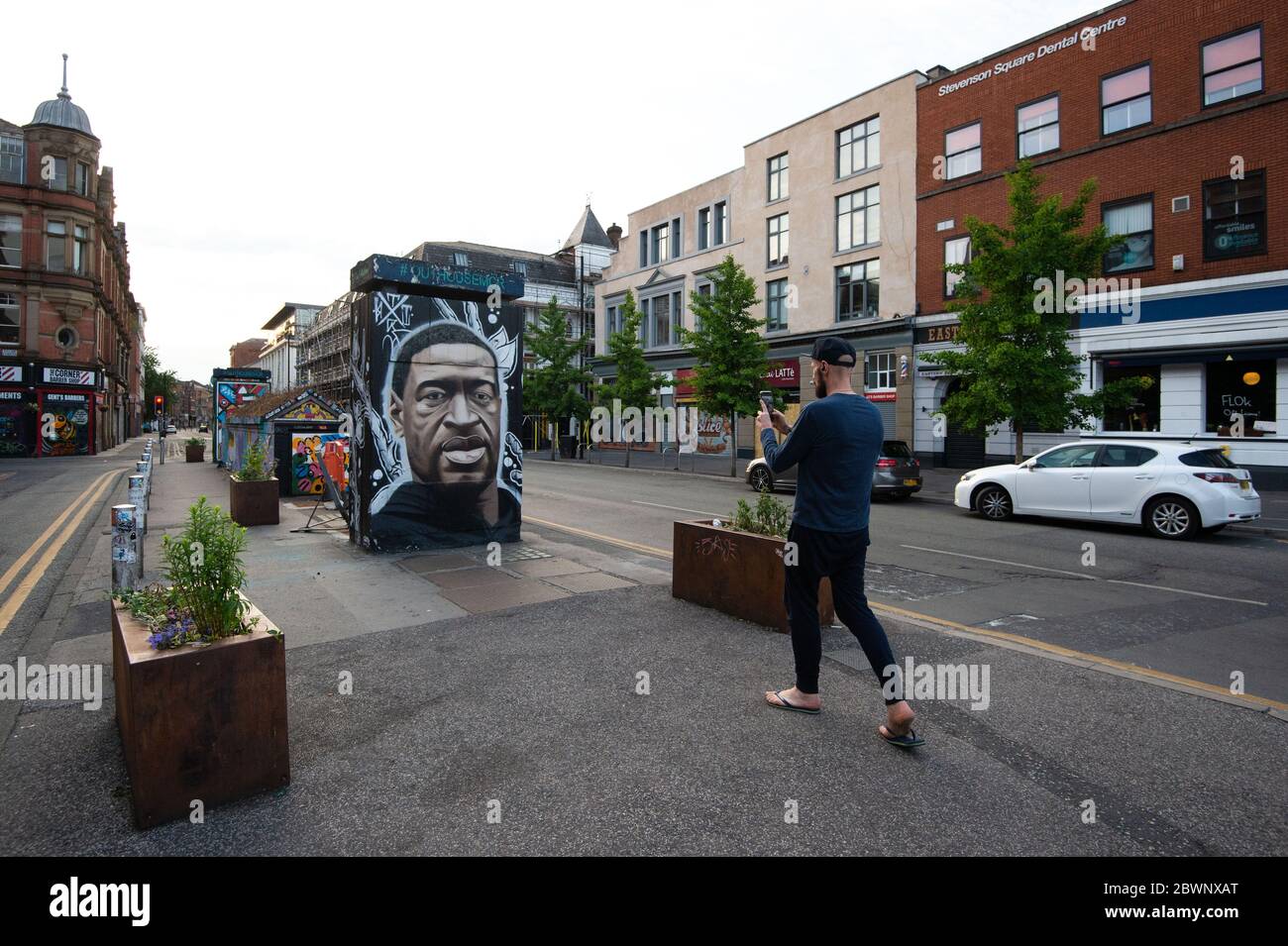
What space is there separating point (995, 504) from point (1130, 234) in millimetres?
12979

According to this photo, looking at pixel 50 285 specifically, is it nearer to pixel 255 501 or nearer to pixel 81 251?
pixel 81 251

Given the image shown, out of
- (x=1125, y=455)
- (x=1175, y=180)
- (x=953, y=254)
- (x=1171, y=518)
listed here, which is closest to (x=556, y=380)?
(x=953, y=254)

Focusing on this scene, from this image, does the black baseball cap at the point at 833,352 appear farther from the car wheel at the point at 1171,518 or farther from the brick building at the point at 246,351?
the brick building at the point at 246,351

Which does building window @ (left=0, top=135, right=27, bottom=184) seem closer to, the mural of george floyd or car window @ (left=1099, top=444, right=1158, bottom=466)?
the mural of george floyd

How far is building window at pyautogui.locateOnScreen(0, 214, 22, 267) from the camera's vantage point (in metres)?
36.4

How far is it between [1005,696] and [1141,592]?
427cm

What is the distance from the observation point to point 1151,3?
20.8 metres

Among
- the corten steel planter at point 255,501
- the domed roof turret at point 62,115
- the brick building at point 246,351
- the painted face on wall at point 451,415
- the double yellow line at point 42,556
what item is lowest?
the double yellow line at point 42,556

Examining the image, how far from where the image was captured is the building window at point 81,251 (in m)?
38.2

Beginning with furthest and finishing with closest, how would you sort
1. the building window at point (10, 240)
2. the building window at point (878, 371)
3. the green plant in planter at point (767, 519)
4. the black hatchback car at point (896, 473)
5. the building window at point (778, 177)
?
the building window at point (10, 240), the building window at point (778, 177), the building window at point (878, 371), the black hatchback car at point (896, 473), the green plant in planter at point (767, 519)

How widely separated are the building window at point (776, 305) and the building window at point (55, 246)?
35466mm

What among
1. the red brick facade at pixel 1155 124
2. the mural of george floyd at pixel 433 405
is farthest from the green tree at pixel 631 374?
the mural of george floyd at pixel 433 405
